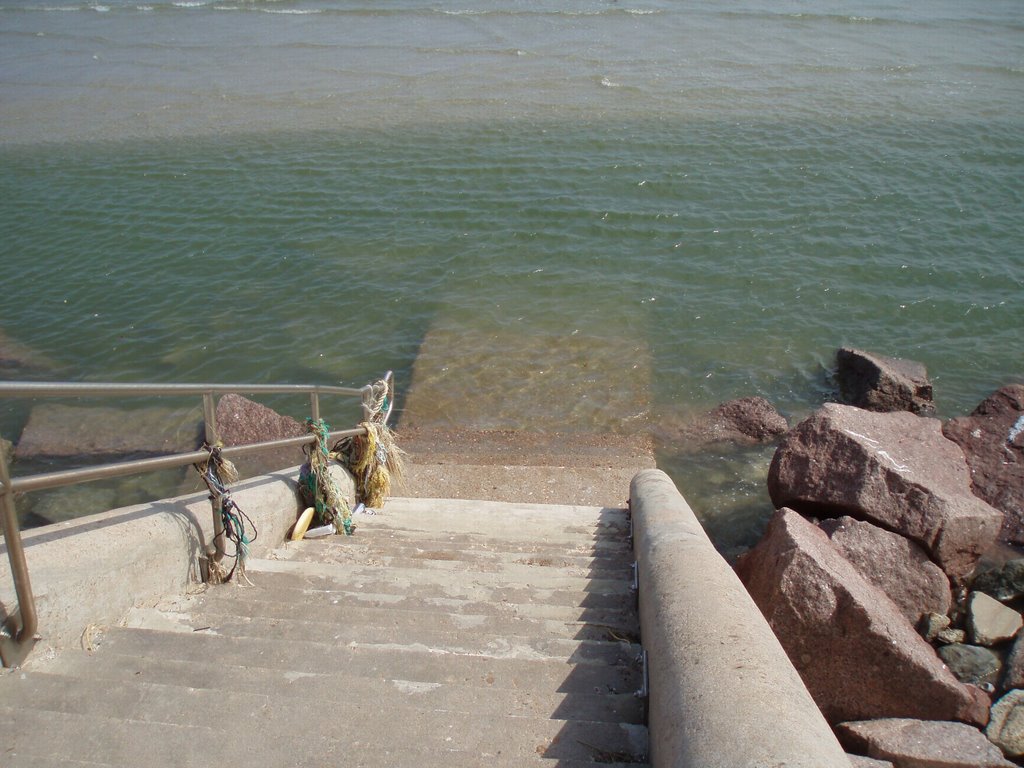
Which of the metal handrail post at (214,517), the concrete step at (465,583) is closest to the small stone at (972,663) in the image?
the concrete step at (465,583)

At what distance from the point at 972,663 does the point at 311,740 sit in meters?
5.54

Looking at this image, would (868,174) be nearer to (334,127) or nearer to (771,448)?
Answer: (771,448)

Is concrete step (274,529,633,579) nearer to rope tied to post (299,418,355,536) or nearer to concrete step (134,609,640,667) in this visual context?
rope tied to post (299,418,355,536)

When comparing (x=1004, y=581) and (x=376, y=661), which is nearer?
(x=376, y=661)

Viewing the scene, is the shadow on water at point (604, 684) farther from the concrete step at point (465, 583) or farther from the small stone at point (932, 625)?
the small stone at point (932, 625)

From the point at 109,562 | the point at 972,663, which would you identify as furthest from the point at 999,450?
the point at 109,562

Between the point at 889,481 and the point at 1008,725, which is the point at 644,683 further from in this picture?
the point at 889,481

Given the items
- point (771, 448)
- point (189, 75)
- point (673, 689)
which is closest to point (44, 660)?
point (673, 689)

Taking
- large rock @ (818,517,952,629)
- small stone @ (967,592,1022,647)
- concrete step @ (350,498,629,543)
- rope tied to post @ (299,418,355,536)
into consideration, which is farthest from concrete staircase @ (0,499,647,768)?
small stone @ (967,592,1022,647)

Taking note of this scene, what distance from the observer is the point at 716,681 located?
3086mm

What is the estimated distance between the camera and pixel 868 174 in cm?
1775

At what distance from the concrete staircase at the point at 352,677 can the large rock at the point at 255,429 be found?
5713 mm

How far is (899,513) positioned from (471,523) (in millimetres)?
3651

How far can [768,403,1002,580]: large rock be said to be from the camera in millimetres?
7598
